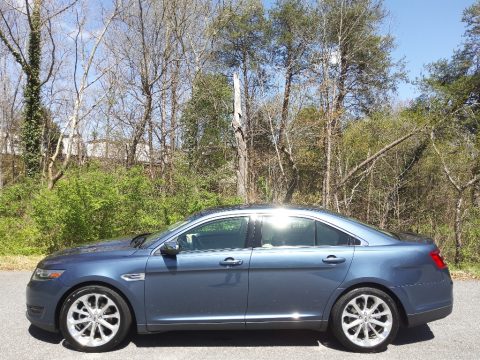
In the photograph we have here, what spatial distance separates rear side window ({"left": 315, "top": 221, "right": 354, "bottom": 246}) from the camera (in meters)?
4.59

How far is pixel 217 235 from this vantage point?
185 inches

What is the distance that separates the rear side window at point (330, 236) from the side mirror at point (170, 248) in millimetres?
1471

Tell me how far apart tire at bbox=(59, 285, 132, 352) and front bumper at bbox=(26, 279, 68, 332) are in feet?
0.32

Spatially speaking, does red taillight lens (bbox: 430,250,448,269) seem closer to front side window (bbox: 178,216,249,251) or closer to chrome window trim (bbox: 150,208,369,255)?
chrome window trim (bbox: 150,208,369,255)

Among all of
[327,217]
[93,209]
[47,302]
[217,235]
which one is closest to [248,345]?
[217,235]

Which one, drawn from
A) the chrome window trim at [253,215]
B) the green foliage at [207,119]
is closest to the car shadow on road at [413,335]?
the chrome window trim at [253,215]

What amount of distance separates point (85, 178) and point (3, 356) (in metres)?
5.87

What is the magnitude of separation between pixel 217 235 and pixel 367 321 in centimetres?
178

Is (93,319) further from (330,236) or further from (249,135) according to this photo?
(249,135)

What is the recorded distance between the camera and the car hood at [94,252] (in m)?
4.59

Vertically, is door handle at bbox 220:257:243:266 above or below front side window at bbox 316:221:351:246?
below

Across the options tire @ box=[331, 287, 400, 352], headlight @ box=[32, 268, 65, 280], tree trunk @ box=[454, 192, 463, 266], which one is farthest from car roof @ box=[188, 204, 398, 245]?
tree trunk @ box=[454, 192, 463, 266]

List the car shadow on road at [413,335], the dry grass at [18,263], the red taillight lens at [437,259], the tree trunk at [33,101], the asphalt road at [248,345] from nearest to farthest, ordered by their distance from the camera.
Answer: the asphalt road at [248,345]
the red taillight lens at [437,259]
the car shadow on road at [413,335]
the dry grass at [18,263]
the tree trunk at [33,101]

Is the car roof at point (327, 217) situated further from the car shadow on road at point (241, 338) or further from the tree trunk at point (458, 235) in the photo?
the tree trunk at point (458, 235)
